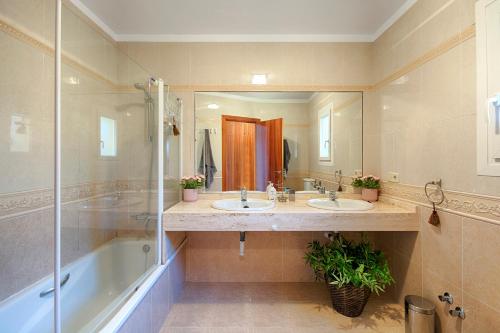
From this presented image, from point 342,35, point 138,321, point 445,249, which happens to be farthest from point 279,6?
point 138,321

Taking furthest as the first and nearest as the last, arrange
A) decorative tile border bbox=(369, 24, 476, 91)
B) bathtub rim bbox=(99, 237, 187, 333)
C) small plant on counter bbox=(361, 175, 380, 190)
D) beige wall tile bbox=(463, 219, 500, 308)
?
small plant on counter bbox=(361, 175, 380, 190) < decorative tile border bbox=(369, 24, 476, 91) < beige wall tile bbox=(463, 219, 500, 308) < bathtub rim bbox=(99, 237, 187, 333)

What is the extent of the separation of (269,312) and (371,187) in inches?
55.6

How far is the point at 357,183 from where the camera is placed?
2189 mm

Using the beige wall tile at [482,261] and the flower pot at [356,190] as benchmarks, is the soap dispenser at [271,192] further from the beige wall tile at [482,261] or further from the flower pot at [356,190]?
the beige wall tile at [482,261]

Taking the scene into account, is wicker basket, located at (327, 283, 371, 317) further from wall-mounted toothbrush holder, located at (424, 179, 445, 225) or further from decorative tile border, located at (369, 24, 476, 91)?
decorative tile border, located at (369, 24, 476, 91)

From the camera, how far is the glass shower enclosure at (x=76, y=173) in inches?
48.7

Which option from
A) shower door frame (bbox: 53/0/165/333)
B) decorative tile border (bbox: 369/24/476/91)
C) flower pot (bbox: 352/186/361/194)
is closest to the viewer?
shower door frame (bbox: 53/0/165/333)

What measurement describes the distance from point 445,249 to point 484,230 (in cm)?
31

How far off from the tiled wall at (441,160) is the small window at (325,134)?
479mm

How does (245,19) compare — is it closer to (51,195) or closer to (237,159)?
(237,159)

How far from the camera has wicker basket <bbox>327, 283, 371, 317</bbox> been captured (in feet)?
5.72

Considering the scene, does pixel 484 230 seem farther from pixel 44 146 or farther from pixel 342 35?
pixel 44 146

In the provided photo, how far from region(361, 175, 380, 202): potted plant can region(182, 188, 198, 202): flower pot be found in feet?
5.24

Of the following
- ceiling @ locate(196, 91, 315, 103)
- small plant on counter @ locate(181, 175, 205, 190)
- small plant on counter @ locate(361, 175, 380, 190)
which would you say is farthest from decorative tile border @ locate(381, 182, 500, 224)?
small plant on counter @ locate(181, 175, 205, 190)
